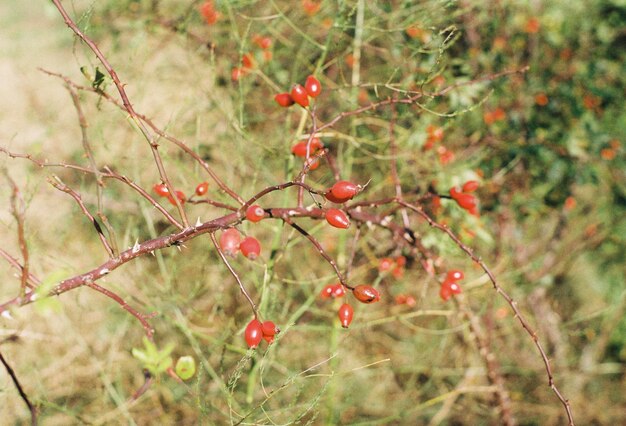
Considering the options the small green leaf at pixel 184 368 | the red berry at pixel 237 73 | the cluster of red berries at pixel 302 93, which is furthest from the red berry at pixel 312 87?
the small green leaf at pixel 184 368

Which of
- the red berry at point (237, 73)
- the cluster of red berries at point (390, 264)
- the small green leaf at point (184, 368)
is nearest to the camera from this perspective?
the small green leaf at point (184, 368)

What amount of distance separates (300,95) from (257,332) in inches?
24.8

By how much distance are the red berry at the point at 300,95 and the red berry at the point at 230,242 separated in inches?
19.5

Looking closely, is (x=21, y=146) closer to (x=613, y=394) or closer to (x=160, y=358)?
(x=160, y=358)

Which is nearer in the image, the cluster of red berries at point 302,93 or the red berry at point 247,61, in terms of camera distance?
the cluster of red berries at point 302,93

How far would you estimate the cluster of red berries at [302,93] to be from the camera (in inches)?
52.5

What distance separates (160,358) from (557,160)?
209 centimetres

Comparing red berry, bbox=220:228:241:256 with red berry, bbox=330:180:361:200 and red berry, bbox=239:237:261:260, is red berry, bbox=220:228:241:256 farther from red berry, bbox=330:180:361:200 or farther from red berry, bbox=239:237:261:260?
red berry, bbox=330:180:361:200

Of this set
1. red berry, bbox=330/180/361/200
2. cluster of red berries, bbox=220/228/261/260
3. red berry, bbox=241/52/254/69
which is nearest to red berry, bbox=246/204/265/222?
cluster of red berries, bbox=220/228/261/260

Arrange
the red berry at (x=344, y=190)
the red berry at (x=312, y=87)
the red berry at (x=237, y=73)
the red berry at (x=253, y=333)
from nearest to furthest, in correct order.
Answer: the red berry at (x=344, y=190) < the red berry at (x=253, y=333) < the red berry at (x=312, y=87) < the red berry at (x=237, y=73)

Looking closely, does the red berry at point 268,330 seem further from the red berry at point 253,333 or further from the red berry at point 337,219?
the red berry at point 337,219

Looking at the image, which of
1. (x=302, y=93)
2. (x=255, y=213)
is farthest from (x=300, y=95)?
(x=255, y=213)

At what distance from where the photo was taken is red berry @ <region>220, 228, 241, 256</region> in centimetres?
98

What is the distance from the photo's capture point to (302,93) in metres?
1.34
